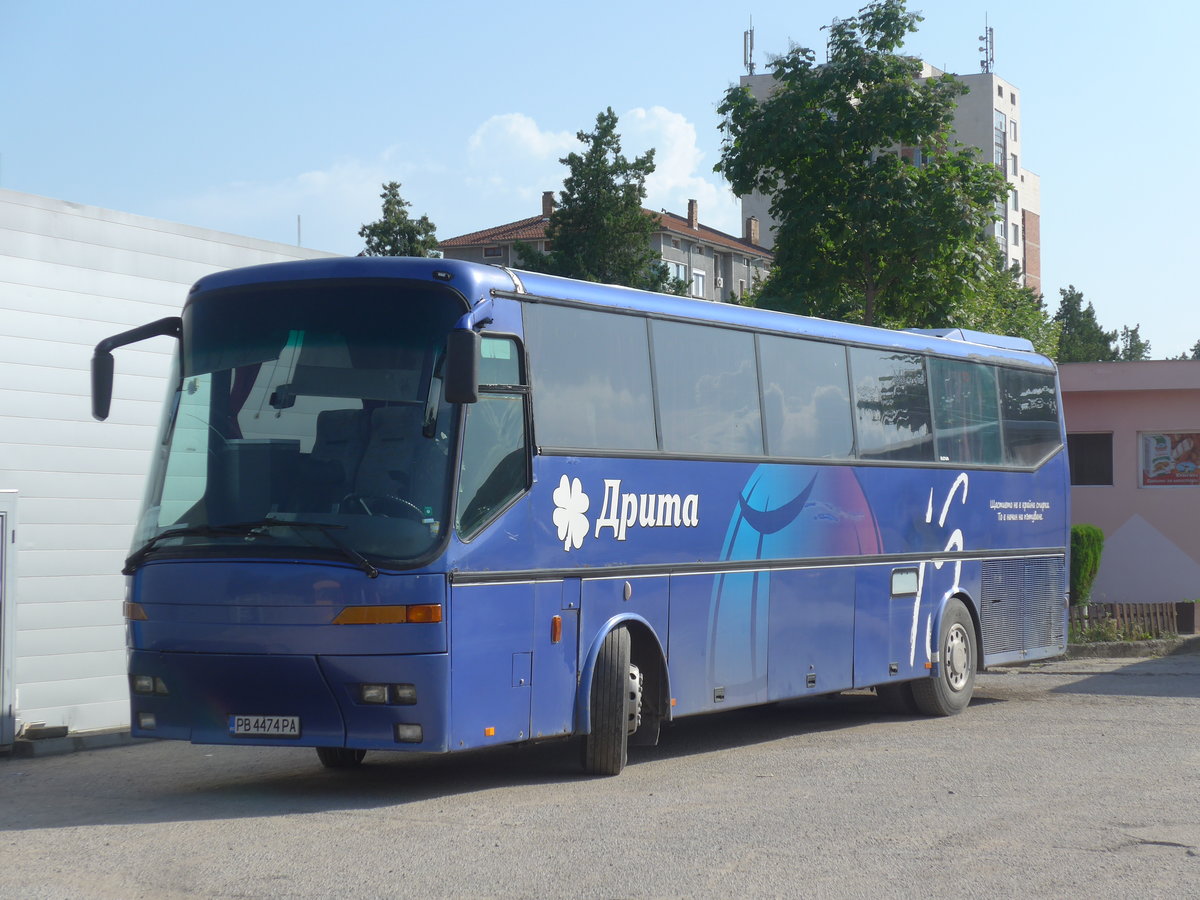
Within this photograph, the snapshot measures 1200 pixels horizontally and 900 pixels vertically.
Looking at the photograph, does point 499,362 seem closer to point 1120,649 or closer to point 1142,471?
point 1120,649

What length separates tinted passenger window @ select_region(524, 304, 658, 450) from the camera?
1001 centimetres

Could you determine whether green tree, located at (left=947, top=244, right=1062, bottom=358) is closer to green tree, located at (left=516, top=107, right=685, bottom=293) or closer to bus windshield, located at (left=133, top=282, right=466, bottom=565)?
green tree, located at (left=516, top=107, right=685, bottom=293)

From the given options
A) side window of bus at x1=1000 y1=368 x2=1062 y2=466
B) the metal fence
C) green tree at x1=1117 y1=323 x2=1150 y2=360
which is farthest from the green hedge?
green tree at x1=1117 y1=323 x2=1150 y2=360

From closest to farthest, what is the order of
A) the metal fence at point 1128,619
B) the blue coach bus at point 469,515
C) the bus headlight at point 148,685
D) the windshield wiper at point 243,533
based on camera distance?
the windshield wiper at point 243,533 < the blue coach bus at point 469,515 < the bus headlight at point 148,685 < the metal fence at point 1128,619

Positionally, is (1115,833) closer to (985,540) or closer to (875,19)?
(985,540)

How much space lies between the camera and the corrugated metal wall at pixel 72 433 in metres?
13.5

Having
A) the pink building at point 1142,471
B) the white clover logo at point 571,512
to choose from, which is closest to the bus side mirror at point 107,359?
the white clover logo at point 571,512

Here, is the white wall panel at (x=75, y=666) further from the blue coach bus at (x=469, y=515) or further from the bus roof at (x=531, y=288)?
the bus roof at (x=531, y=288)

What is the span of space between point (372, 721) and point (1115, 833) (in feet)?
13.6

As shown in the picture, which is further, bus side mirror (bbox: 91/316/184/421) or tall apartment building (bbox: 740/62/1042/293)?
tall apartment building (bbox: 740/62/1042/293)

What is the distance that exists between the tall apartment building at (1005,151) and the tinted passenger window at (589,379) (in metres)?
75.4

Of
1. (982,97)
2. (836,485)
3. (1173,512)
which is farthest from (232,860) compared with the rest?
(982,97)

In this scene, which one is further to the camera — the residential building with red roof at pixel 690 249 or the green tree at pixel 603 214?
the residential building with red roof at pixel 690 249

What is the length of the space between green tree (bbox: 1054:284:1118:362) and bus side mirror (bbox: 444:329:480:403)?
100m
